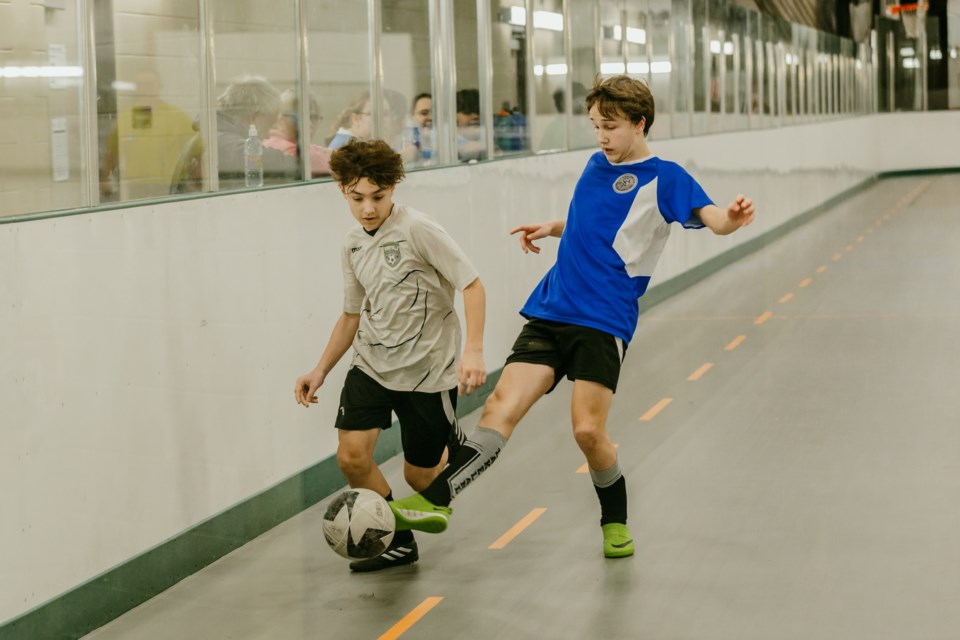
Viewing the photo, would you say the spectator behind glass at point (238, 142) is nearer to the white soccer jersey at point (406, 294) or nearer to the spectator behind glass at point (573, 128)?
the white soccer jersey at point (406, 294)

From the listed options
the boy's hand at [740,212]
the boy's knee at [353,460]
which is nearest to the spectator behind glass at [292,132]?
the boy's knee at [353,460]

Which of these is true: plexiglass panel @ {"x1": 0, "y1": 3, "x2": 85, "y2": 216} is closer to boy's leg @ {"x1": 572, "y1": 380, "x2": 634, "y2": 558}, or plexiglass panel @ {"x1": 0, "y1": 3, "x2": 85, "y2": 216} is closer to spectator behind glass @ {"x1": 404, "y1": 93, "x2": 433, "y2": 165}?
boy's leg @ {"x1": 572, "y1": 380, "x2": 634, "y2": 558}

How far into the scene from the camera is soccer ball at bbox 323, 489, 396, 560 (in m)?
4.67

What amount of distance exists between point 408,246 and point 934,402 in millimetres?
4404

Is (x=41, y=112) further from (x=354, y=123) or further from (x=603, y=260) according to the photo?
(x=354, y=123)

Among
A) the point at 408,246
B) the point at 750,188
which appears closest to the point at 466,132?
the point at 408,246

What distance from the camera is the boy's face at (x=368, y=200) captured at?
15.9ft

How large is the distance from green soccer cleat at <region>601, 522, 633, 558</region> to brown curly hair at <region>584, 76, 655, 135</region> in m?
1.57

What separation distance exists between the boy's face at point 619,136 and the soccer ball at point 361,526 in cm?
152

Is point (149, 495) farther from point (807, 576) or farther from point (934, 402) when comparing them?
point (934, 402)

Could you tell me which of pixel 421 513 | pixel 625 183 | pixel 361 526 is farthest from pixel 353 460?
pixel 625 183

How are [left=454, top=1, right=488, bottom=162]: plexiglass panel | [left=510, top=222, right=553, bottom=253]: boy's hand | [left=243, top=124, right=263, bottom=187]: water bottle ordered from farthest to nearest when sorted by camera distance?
[left=454, top=1, right=488, bottom=162]: plexiglass panel, [left=243, top=124, right=263, bottom=187]: water bottle, [left=510, top=222, right=553, bottom=253]: boy's hand

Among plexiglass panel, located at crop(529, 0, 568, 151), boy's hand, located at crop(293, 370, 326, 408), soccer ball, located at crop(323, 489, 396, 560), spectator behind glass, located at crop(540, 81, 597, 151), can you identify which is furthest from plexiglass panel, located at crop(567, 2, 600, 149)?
soccer ball, located at crop(323, 489, 396, 560)

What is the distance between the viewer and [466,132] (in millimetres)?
8953
